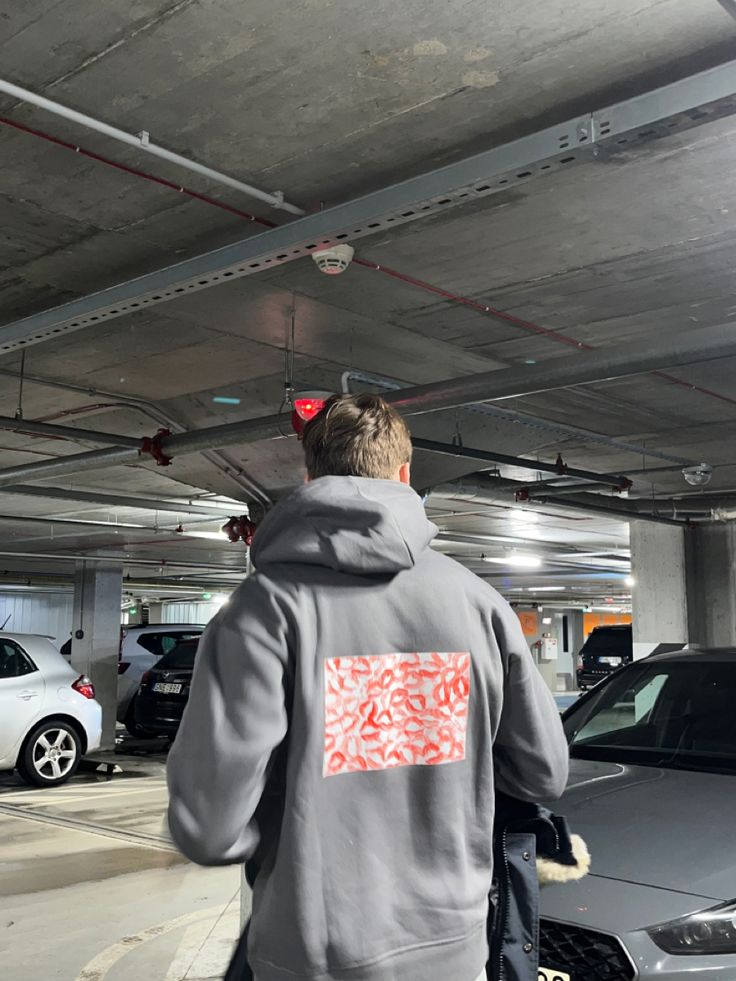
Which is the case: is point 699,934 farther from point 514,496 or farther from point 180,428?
point 514,496

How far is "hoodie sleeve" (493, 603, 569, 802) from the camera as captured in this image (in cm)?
169

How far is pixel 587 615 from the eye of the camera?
3784cm

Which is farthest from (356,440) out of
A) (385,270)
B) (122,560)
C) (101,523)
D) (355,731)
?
(122,560)

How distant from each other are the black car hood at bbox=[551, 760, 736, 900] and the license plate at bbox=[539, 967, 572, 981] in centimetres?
28

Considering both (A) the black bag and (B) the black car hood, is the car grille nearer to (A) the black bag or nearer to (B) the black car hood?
(B) the black car hood

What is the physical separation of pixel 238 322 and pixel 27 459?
4669 mm

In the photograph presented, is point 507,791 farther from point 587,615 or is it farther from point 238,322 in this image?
point 587,615

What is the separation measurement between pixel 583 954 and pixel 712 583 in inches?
399

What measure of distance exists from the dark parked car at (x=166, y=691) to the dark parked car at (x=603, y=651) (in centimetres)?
1214

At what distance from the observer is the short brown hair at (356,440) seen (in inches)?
66.1

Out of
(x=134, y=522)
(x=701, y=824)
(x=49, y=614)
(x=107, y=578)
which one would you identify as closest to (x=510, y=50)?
(x=701, y=824)

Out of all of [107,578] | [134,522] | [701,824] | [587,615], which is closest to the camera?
[701,824]

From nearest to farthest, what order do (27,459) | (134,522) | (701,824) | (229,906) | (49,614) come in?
1. (701,824)
2. (229,906)
3. (27,459)
4. (134,522)
5. (49,614)

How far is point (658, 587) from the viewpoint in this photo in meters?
12.2
